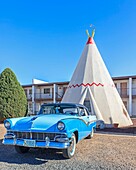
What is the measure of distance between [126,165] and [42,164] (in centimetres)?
208

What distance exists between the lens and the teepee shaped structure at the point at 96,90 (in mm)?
13102

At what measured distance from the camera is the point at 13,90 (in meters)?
13.6

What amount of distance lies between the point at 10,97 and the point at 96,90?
637cm

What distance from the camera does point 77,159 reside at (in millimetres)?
4969

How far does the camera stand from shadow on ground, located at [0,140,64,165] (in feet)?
15.9

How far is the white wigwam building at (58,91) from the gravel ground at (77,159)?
19.3 metres

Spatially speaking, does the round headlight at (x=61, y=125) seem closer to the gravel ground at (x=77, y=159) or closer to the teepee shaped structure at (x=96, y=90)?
the gravel ground at (x=77, y=159)

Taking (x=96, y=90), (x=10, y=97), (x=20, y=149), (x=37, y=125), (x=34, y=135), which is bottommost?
(x=20, y=149)

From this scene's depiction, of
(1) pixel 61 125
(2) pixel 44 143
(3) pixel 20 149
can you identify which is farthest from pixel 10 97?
(1) pixel 61 125

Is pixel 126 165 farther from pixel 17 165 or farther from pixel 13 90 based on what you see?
pixel 13 90

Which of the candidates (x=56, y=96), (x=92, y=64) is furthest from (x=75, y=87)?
(x=56, y=96)

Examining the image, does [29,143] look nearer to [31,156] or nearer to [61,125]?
[31,156]

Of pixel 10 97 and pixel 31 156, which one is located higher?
pixel 10 97

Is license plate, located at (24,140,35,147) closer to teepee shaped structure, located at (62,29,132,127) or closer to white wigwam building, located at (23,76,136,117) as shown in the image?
teepee shaped structure, located at (62,29,132,127)
